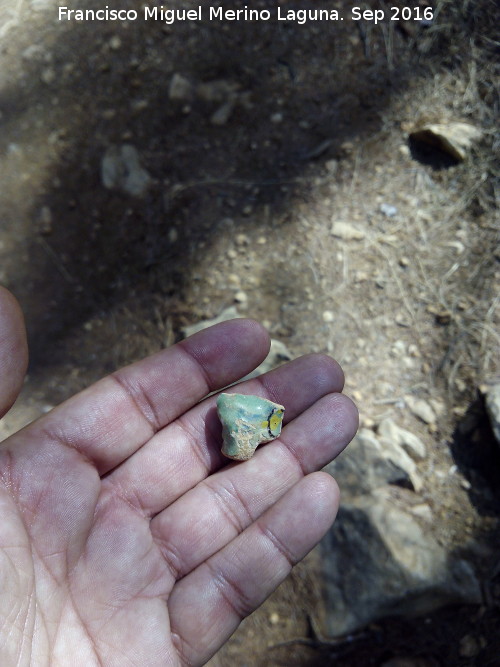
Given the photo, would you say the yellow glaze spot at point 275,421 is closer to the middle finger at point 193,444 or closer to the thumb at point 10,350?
the middle finger at point 193,444

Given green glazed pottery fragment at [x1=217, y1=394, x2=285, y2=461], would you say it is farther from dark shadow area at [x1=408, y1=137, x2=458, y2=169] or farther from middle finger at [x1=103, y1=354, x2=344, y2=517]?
dark shadow area at [x1=408, y1=137, x2=458, y2=169]

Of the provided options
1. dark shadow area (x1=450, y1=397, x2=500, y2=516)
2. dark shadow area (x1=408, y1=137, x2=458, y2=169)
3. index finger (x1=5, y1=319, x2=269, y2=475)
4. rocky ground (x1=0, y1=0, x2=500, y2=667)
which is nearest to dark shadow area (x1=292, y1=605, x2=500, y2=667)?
rocky ground (x1=0, y1=0, x2=500, y2=667)

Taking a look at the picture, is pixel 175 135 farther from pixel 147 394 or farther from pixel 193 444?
pixel 193 444

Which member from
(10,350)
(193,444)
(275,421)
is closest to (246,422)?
(275,421)

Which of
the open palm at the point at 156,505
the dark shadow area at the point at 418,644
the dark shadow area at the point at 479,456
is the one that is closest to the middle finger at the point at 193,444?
the open palm at the point at 156,505

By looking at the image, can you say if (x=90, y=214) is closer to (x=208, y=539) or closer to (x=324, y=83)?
(x=324, y=83)
